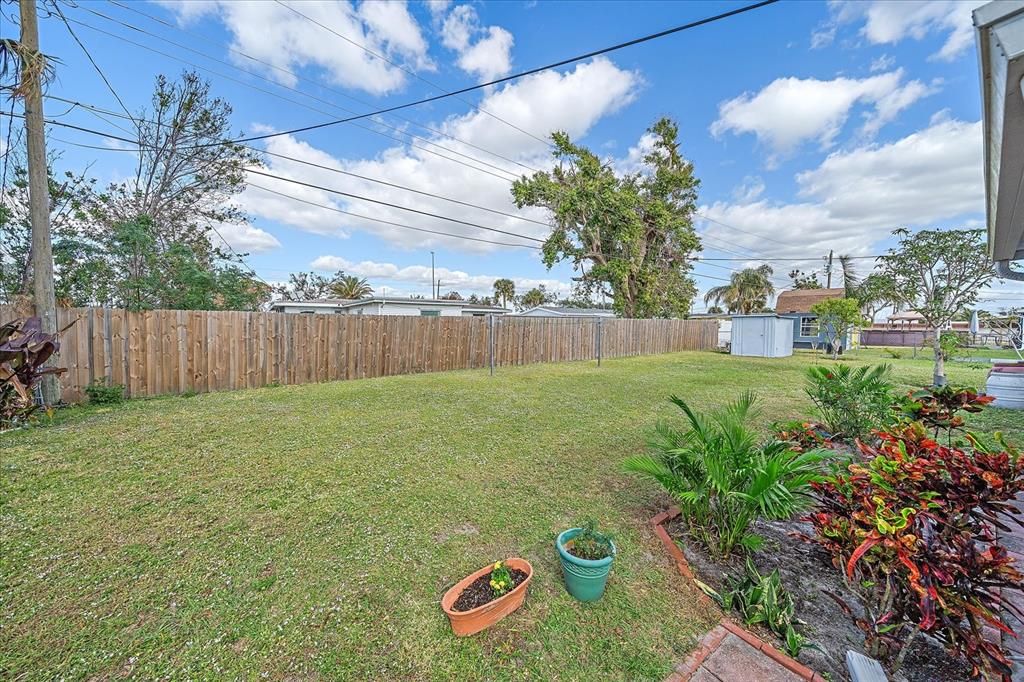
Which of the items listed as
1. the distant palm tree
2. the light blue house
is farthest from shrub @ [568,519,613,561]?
the distant palm tree

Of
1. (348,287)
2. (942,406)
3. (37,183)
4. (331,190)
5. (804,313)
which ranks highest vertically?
(331,190)

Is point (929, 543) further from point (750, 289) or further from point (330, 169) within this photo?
point (750, 289)

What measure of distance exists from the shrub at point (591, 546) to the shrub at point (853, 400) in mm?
3488

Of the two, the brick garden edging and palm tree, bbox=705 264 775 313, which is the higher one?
palm tree, bbox=705 264 775 313

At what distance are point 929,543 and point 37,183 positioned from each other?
27.1 feet

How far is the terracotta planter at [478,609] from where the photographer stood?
1.65 metres

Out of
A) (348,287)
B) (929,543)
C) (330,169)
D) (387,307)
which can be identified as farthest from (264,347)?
(348,287)

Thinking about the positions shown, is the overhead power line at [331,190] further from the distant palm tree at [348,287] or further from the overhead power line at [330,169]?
the distant palm tree at [348,287]

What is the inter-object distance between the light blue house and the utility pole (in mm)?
25493

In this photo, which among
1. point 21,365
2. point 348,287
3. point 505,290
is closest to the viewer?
point 21,365

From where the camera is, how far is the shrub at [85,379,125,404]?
538 centimetres

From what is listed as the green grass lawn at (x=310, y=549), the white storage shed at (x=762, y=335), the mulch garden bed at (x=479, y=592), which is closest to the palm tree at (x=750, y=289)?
the white storage shed at (x=762, y=335)

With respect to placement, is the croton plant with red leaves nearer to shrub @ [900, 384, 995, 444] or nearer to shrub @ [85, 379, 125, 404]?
shrub @ [900, 384, 995, 444]

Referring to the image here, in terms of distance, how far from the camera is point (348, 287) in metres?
30.6
